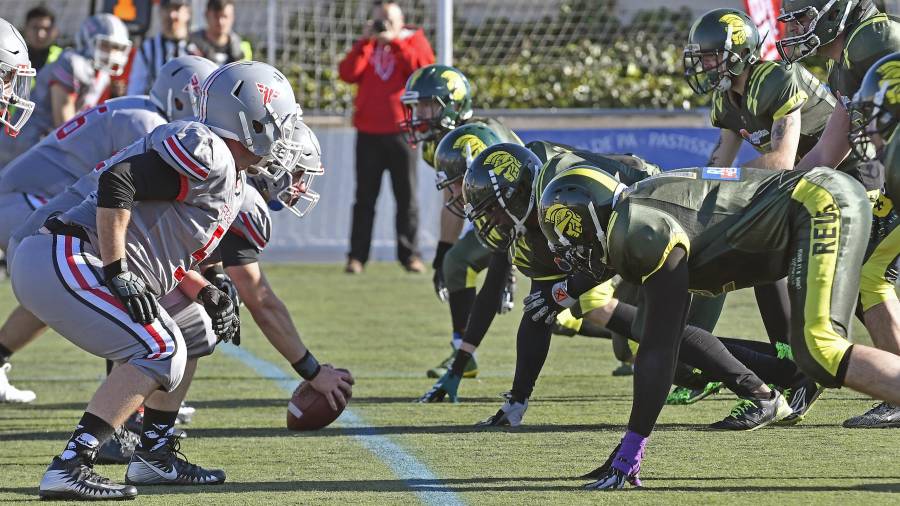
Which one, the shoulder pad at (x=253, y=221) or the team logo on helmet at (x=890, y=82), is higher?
the team logo on helmet at (x=890, y=82)

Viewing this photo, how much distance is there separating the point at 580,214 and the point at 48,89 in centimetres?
581

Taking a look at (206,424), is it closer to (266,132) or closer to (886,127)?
(266,132)

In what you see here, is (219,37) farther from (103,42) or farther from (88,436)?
(88,436)

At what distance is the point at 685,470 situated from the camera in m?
4.96

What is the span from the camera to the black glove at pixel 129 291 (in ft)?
15.1

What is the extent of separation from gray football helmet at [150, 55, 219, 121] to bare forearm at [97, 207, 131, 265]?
1716 millimetres

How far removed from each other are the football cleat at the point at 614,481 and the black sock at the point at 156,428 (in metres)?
1.56

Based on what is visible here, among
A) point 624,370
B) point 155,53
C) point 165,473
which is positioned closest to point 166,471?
point 165,473

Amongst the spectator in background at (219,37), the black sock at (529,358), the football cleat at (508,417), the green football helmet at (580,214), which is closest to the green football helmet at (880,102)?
the green football helmet at (580,214)

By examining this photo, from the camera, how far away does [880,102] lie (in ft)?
14.6

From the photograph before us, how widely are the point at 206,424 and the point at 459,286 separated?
1.97 metres

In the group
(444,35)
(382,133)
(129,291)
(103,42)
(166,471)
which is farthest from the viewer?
(444,35)

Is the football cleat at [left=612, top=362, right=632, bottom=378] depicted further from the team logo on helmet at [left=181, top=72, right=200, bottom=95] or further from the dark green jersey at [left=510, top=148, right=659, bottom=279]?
the team logo on helmet at [left=181, top=72, right=200, bottom=95]

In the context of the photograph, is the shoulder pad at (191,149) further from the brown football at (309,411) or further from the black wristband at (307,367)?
the brown football at (309,411)
